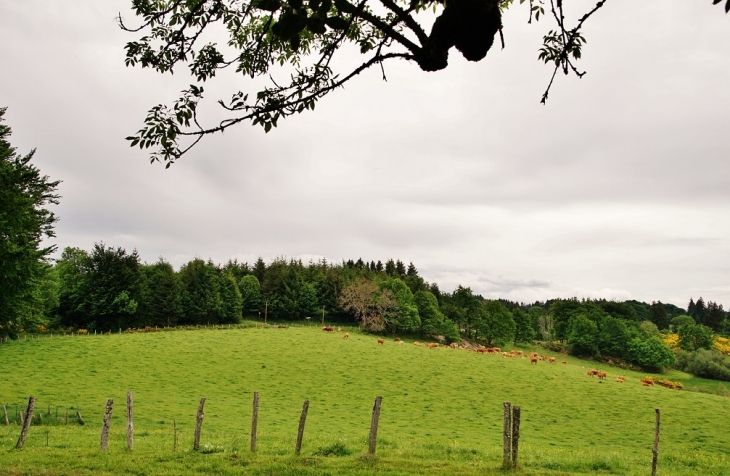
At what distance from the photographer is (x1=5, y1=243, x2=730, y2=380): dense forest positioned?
184 feet

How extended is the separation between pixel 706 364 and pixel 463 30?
78.9 m

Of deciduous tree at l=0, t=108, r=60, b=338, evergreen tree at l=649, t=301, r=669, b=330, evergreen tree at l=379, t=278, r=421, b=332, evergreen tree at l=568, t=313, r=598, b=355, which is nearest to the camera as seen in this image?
deciduous tree at l=0, t=108, r=60, b=338

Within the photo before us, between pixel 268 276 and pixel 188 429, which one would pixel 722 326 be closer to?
pixel 268 276

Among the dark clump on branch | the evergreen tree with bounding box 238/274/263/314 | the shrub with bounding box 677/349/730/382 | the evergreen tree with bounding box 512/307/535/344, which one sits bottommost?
the shrub with bounding box 677/349/730/382

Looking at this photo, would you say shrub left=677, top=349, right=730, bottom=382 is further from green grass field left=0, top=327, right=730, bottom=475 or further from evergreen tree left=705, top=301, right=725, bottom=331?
evergreen tree left=705, top=301, right=725, bottom=331

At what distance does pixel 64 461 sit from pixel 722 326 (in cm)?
13975

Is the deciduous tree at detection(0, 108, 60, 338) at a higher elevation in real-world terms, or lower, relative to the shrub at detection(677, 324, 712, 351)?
higher

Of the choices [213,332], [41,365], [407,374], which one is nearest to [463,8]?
[407,374]

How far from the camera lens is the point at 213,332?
1944 inches

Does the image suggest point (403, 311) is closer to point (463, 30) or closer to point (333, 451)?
point (333, 451)

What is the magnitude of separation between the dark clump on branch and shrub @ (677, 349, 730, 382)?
251 ft

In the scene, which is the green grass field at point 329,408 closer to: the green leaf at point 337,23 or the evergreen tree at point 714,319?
the green leaf at point 337,23

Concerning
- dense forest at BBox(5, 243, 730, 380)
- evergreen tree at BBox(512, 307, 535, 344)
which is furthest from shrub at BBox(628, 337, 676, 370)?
evergreen tree at BBox(512, 307, 535, 344)

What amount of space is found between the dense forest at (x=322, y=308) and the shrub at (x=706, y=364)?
156mm
